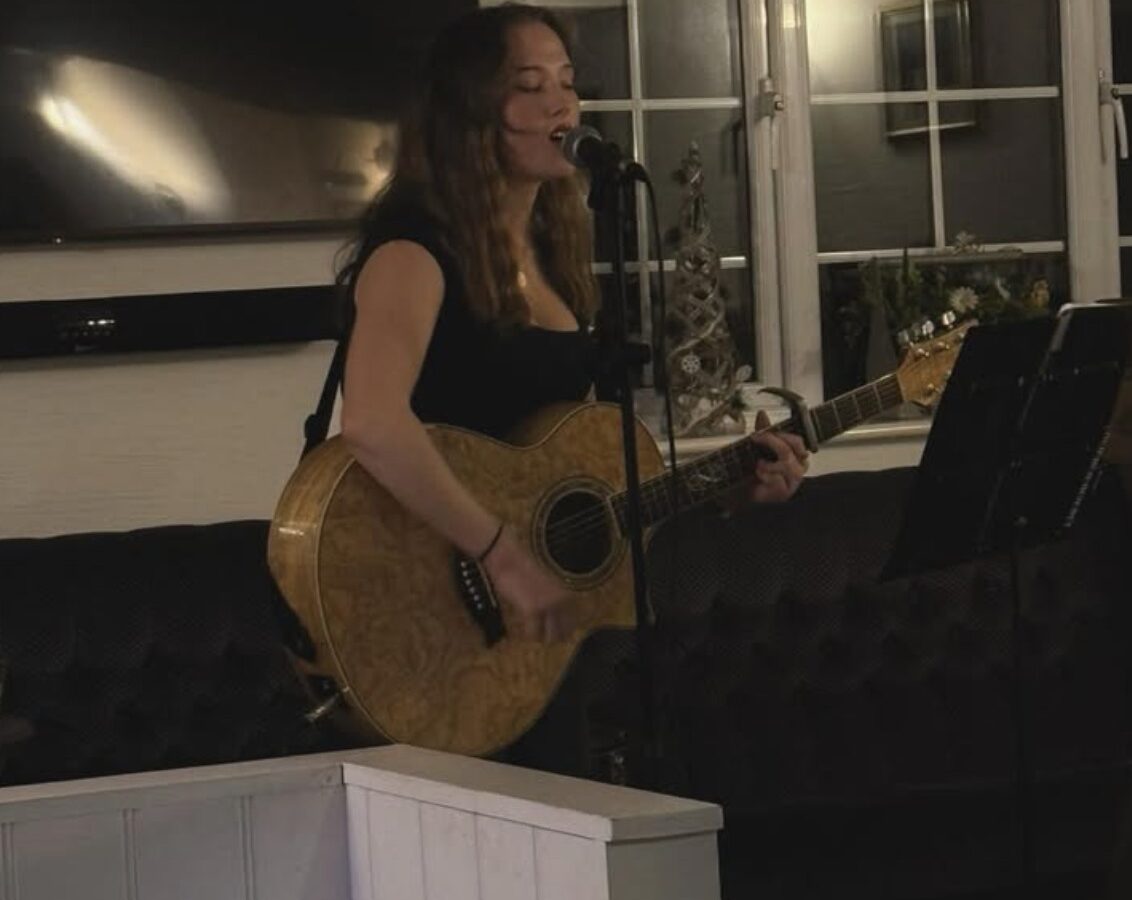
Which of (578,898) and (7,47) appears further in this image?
(7,47)

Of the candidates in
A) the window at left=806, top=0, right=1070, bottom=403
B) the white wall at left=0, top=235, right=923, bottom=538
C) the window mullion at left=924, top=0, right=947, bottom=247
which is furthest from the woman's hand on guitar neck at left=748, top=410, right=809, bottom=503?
the window mullion at left=924, top=0, right=947, bottom=247

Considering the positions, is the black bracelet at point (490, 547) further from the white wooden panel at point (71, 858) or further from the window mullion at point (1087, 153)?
the window mullion at point (1087, 153)

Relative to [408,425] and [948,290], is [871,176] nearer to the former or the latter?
[948,290]

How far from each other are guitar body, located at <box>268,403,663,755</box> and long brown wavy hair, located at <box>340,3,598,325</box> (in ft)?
0.60

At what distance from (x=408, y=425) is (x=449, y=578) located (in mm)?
256

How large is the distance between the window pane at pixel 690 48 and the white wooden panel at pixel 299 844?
3.09 meters

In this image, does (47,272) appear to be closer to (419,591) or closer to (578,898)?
(419,591)

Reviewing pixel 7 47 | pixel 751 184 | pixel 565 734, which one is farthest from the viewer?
pixel 751 184

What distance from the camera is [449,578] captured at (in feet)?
8.84

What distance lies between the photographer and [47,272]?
3840mm

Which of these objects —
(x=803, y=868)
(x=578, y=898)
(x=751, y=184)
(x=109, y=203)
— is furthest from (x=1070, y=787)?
(x=578, y=898)

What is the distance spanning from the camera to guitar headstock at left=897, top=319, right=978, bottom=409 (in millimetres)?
3305

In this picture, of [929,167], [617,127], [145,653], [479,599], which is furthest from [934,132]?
[479,599]

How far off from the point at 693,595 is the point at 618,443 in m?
1.14
